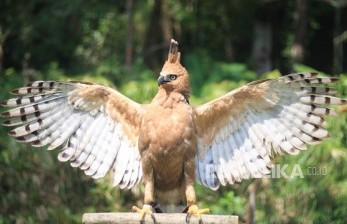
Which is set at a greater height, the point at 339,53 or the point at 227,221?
the point at 339,53

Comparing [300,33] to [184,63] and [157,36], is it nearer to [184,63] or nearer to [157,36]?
[184,63]

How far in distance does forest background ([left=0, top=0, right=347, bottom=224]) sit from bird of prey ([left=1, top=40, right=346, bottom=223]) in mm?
1149

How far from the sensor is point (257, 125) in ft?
21.2

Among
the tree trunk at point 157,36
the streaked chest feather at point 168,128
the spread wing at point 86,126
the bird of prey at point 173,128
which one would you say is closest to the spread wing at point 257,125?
the bird of prey at point 173,128

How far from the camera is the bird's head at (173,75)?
617 centimetres

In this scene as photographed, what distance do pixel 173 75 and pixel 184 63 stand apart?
6.53m

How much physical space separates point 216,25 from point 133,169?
9.09m

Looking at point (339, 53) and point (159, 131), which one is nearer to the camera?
point (159, 131)

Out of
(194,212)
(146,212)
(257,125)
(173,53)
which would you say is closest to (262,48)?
(257,125)

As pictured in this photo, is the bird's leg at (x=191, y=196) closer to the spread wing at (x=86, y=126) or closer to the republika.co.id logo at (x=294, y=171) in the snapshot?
the spread wing at (x=86, y=126)

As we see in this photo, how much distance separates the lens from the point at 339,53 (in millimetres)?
13852

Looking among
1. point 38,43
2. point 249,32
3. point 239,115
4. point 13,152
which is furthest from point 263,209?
point 249,32

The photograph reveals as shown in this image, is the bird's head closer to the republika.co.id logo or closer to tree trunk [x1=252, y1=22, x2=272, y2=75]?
the republika.co.id logo

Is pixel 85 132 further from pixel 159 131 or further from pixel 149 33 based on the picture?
pixel 149 33
